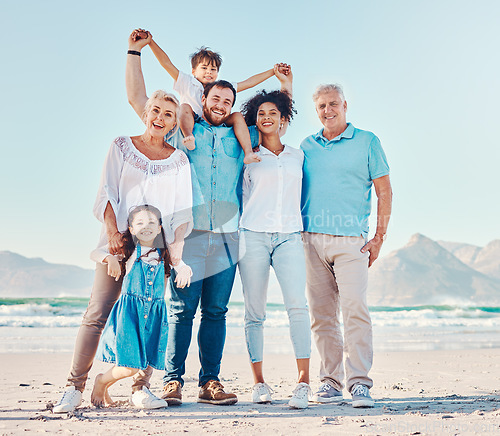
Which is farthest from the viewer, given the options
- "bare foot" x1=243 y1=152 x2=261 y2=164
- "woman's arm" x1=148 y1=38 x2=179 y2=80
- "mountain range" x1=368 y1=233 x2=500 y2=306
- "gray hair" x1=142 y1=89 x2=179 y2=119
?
"mountain range" x1=368 y1=233 x2=500 y2=306

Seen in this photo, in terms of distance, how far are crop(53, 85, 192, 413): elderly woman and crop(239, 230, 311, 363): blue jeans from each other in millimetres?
472

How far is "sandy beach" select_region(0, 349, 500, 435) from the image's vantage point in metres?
2.41

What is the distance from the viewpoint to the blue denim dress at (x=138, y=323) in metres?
2.70

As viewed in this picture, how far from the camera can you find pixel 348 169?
3449 mm

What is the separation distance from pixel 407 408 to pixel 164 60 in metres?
3.04

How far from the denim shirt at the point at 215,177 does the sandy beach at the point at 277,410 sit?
3.87ft

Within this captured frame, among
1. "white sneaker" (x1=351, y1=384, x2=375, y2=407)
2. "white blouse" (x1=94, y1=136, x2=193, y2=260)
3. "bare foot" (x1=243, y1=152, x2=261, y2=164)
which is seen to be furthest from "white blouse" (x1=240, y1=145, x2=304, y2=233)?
"white sneaker" (x1=351, y1=384, x2=375, y2=407)

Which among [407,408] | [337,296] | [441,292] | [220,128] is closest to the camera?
[407,408]

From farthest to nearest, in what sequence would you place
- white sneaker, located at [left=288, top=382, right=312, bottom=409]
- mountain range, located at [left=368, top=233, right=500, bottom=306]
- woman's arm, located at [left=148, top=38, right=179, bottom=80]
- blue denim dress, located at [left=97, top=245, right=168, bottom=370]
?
mountain range, located at [left=368, top=233, right=500, bottom=306] → woman's arm, located at [left=148, top=38, right=179, bottom=80] → white sneaker, located at [left=288, top=382, right=312, bottom=409] → blue denim dress, located at [left=97, top=245, right=168, bottom=370]

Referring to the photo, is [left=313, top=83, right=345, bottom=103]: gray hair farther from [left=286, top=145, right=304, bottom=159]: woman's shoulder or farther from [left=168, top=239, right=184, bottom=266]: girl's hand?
[left=168, top=239, right=184, bottom=266]: girl's hand

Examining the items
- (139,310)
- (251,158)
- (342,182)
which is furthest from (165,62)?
(139,310)

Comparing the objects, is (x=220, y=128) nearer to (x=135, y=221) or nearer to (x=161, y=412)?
(x=135, y=221)

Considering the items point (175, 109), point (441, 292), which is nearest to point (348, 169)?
point (175, 109)

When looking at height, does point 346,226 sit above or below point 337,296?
above
